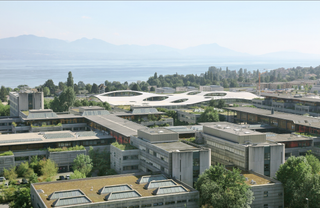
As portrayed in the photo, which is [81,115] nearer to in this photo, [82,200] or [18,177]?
[18,177]

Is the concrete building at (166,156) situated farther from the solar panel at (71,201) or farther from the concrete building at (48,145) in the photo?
the solar panel at (71,201)

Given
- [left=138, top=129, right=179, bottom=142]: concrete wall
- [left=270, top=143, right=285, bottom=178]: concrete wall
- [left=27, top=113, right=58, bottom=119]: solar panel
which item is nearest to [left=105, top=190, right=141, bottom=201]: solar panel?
[left=138, top=129, right=179, bottom=142]: concrete wall

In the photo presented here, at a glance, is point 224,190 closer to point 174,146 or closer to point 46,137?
point 174,146

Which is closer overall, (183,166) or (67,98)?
(183,166)

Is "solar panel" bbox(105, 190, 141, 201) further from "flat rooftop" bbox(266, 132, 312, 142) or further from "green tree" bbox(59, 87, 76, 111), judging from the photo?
"green tree" bbox(59, 87, 76, 111)

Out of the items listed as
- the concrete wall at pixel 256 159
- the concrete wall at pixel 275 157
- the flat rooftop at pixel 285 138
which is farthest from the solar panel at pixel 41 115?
the concrete wall at pixel 275 157

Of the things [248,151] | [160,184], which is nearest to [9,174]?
[160,184]
